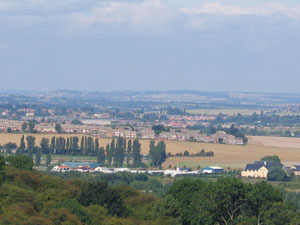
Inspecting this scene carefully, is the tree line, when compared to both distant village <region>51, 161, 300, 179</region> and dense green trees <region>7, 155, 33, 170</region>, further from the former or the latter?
dense green trees <region>7, 155, 33, 170</region>

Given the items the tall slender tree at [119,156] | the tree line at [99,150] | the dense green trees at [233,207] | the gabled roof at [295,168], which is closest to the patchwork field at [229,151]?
the tree line at [99,150]

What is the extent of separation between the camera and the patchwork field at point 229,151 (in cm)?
7019

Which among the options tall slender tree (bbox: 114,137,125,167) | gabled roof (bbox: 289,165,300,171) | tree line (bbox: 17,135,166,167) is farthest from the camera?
tree line (bbox: 17,135,166,167)

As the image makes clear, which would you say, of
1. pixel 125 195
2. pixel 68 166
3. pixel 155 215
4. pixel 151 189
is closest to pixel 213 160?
pixel 68 166

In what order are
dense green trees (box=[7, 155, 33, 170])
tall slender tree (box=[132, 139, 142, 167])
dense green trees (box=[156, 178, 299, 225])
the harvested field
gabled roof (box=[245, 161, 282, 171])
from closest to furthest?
dense green trees (box=[156, 178, 299, 225])
dense green trees (box=[7, 155, 33, 170])
gabled roof (box=[245, 161, 282, 171])
tall slender tree (box=[132, 139, 142, 167])
the harvested field

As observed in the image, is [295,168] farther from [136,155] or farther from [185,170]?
[136,155]

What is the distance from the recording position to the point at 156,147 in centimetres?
7094

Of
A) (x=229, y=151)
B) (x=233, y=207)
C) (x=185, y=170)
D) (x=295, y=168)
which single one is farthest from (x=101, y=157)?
(x=233, y=207)

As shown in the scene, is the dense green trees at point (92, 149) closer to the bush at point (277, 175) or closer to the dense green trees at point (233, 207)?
the bush at point (277, 175)

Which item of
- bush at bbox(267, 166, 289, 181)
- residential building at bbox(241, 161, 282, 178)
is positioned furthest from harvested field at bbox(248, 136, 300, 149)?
bush at bbox(267, 166, 289, 181)

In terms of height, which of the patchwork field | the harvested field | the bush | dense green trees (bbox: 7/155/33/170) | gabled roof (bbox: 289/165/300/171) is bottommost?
the harvested field

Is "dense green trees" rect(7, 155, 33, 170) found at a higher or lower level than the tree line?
higher

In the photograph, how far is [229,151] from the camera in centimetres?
7819

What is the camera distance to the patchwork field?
230 ft
